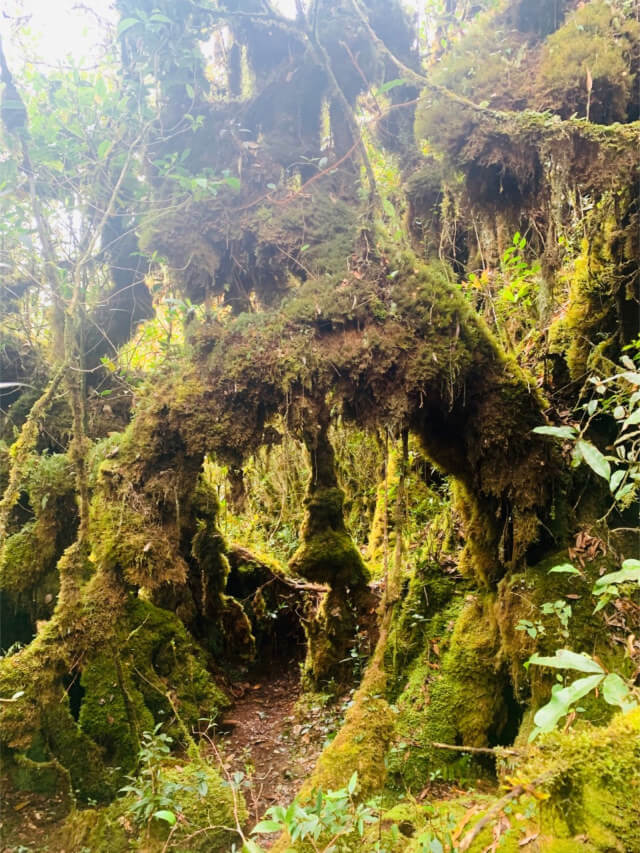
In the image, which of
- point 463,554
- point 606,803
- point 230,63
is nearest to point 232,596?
point 463,554

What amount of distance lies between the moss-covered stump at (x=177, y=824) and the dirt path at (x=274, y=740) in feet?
2.72

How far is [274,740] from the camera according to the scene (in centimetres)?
609

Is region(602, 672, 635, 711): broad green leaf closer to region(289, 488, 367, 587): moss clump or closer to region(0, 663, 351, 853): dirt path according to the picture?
region(0, 663, 351, 853): dirt path

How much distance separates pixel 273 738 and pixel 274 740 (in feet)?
0.21

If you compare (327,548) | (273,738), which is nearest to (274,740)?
(273,738)

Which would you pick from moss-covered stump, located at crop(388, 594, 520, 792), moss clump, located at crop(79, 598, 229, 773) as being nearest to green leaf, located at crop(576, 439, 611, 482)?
moss-covered stump, located at crop(388, 594, 520, 792)

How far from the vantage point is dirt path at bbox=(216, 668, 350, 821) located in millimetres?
5078

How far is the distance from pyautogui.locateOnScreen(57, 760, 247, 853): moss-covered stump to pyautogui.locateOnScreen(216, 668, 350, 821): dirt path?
830 mm

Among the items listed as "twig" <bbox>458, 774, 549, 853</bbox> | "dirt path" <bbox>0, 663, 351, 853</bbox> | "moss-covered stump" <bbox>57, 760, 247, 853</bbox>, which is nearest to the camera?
"twig" <bbox>458, 774, 549, 853</bbox>

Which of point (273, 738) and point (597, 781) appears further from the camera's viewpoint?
point (273, 738)

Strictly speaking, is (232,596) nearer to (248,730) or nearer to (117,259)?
(248,730)

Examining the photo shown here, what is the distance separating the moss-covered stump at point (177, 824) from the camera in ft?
12.0

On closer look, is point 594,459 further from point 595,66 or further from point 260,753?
point 260,753

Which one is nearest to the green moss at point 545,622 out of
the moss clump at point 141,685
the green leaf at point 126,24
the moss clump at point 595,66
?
the moss clump at point 141,685
